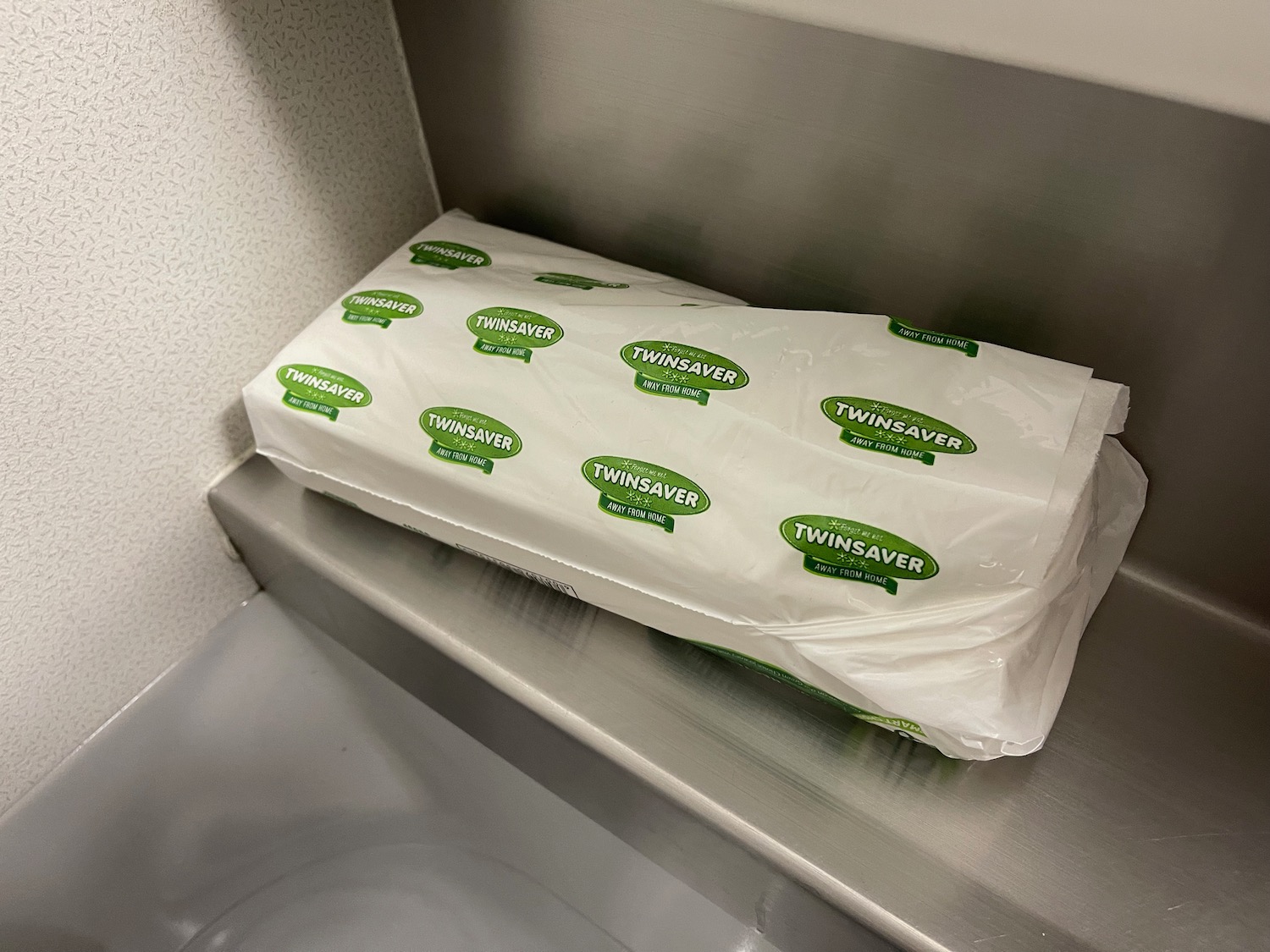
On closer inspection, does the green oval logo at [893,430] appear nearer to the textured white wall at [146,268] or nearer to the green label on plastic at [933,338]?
the green label on plastic at [933,338]

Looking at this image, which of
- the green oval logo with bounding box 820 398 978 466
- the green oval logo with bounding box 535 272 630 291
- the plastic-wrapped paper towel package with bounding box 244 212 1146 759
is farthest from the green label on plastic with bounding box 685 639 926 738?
the green oval logo with bounding box 535 272 630 291

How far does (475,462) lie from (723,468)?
0.15m

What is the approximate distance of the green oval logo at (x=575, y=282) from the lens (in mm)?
607

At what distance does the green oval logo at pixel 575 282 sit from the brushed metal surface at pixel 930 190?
8 cm

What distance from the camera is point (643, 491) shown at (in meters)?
0.48

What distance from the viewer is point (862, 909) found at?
1.52ft

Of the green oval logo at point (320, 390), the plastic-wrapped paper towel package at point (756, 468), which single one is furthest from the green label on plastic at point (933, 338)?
the green oval logo at point (320, 390)

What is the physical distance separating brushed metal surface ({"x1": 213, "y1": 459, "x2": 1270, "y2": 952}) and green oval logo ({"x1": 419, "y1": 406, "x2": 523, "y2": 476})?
0.43 feet

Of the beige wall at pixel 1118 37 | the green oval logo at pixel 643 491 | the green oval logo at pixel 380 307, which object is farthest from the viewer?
the green oval logo at pixel 380 307

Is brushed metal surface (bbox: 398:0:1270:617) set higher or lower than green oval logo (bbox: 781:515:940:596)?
higher

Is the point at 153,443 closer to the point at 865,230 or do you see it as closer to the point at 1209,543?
the point at 865,230

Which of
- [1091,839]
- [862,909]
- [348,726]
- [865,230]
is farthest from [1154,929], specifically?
[348,726]

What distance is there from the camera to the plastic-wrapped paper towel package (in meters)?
0.43

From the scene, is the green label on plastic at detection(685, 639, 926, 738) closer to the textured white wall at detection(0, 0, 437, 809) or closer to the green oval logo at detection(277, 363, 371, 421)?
the green oval logo at detection(277, 363, 371, 421)
